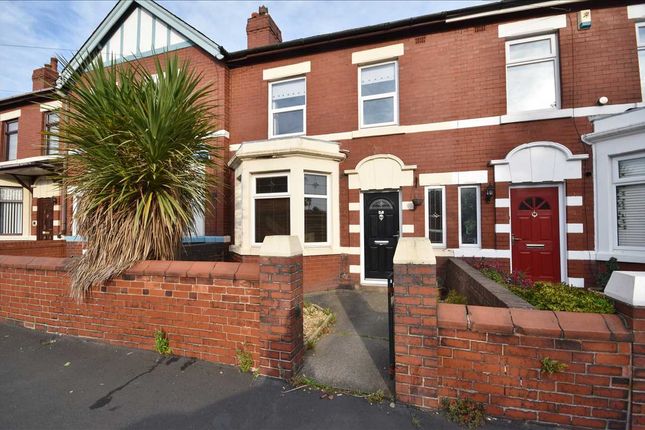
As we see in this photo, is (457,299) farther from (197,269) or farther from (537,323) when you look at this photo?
(197,269)

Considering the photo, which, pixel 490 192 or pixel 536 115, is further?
pixel 490 192

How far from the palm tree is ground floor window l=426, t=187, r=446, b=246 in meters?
4.83

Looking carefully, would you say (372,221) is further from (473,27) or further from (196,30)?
(196,30)

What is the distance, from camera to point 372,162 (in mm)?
6551

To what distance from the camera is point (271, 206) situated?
21.3 ft

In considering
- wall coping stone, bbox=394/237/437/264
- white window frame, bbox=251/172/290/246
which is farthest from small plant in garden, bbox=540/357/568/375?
white window frame, bbox=251/172/290/246

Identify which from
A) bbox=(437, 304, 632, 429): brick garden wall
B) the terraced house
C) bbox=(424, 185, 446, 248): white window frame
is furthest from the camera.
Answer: bbox=(424, 185, 446, 248): white window frame

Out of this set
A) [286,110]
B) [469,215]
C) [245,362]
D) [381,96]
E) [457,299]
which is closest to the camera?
[245,362]

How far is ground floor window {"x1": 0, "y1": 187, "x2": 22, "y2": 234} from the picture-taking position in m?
10.8

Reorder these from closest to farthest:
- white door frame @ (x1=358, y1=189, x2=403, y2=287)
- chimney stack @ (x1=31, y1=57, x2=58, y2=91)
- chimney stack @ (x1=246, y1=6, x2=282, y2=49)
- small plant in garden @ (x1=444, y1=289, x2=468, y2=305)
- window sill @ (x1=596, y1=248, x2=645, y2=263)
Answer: small plant in garden @ (x1=444, y1=289, x2=468, y2=305) → window sill @ (x1=596, y1=248, x2=645, y2=263) → white door frame @ (x1=358, y1=189, x2=403, y2=287) → chimney stack @ (x1=246, y1=6, x2=282, y2=49) → chimney stack @ (x1=31, y1=57, x2=58, y2=91)

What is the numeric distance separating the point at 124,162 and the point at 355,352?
340 cm

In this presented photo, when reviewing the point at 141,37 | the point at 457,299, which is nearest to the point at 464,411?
the point at 457,299

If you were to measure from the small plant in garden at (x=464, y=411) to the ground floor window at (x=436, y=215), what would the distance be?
172 inches

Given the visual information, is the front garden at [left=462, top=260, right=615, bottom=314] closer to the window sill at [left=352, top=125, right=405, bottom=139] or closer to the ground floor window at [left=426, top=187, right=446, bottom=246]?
the ground floor window at [left=426, top=187, right=446, bottom=246]
